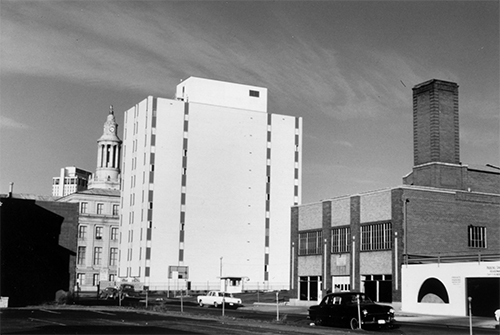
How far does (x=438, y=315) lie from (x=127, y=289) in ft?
159

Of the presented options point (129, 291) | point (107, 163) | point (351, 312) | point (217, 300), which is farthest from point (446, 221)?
point (107, 163)

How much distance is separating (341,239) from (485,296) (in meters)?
16.4

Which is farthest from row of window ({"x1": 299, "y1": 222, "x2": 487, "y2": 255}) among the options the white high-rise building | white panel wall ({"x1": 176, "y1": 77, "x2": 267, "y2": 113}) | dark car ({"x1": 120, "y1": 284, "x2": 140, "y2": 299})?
white panel wall ({"x1": 176, "y1": 77, "x2": 267, "y2": 113})

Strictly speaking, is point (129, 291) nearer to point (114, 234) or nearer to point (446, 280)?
point (114, 234)

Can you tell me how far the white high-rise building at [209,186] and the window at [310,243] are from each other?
26687 mm

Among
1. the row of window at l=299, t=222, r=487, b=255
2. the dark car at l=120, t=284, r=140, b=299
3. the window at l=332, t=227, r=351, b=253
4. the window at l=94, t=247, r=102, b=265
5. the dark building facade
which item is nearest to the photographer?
the dark building facade

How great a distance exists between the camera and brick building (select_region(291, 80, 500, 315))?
185ft

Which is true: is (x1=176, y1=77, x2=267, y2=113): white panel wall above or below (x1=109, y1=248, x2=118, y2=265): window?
above

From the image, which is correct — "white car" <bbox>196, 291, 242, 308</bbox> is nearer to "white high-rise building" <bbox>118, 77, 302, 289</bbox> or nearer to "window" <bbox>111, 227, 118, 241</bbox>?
"white high-rise building" <bbox>118, 77, 302, 289</bbox>

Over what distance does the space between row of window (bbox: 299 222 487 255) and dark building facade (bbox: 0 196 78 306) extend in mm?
23266

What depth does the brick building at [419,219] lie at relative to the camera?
185ft

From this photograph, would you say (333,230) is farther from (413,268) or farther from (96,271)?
(96,271)

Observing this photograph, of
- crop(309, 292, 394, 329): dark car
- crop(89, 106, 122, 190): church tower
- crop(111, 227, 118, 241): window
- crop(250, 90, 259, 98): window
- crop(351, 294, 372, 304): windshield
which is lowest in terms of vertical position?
crop(309, 292, 394, 329): dark car

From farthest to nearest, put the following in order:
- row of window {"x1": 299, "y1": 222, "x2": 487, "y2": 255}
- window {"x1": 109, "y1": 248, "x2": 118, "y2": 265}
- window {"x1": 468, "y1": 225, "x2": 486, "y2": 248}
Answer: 1. window {"x1": 109, "y1": 248, "x2": 118, "y2": 265}
2. window {"x1": 468, "y1": 225, "x2": 486, "y2": 248}
3. row of window {"x1": 299, "y1": 222, "x2": 487, "y2": 255}
